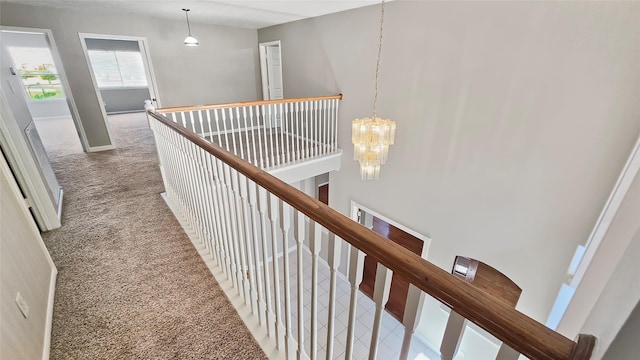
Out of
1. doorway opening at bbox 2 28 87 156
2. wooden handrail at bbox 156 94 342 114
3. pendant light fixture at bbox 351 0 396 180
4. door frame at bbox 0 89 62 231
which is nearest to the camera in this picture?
door frame at bbox 0 89 62 231

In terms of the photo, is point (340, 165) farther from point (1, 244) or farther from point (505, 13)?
point (1, 244)

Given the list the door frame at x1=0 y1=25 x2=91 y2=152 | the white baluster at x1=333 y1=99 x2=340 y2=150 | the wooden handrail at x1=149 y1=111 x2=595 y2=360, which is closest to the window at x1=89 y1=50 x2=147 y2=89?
the door frame at x1=0 y1=25 x2=91 y2=152

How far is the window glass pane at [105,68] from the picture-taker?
26.9 ft

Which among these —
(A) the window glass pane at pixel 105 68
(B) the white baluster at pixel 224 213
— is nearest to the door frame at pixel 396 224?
(B) the white baluster at pixel 224 213

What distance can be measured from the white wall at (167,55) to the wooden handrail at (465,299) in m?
5.50

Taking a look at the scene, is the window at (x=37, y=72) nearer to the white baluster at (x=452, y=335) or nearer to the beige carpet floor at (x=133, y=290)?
the beige carpet floor at (x=133, y=290)

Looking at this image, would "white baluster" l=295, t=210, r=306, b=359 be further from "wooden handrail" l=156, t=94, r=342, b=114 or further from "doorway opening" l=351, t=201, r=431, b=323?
"doorway opening" l=351, t=201, r=431, b=323

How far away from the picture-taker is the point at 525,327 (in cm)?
44

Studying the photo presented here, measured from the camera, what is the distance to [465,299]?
1.62 ft

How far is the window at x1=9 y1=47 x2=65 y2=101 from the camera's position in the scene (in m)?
7.28

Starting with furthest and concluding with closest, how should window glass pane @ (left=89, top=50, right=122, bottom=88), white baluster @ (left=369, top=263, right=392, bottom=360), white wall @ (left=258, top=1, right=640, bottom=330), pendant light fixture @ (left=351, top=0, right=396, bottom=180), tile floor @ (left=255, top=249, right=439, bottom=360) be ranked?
window glass pane @ (left=89, top=50, right=122, bottom=88) < tile floor @ (left=255, top=249, right=439, bottom=360) < pendant light fixture @ (left=351, top=0, right=396, bottom=180) < white wall @ (left=258, top=1, right=640, bottom=330) < white baluster @ (left=369, top=263, right=392, bottom=360)

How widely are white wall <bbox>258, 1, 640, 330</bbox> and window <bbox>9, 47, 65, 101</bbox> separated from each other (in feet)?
28.4

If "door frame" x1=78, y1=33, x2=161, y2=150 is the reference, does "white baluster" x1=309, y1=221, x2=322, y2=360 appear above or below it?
below

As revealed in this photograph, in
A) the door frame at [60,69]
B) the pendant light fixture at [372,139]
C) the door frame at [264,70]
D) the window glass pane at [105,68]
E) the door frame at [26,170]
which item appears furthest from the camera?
the window glass pane at [105,68]
